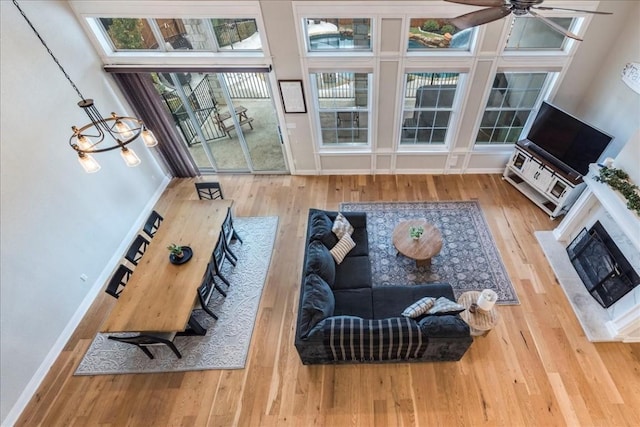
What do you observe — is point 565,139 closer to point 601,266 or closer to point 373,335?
point 601,266

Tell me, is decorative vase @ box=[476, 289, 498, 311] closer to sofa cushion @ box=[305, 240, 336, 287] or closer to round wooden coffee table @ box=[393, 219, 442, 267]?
round wooden coffee table @ box=[393, 219, 442, 267]

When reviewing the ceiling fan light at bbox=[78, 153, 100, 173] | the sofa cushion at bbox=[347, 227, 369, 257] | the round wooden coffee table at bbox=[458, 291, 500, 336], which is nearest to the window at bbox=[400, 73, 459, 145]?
the sofa cushion at bbox=[347, 227, 369, 257]

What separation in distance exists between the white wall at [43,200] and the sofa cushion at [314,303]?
10.4 ft

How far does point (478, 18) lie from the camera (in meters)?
2.26

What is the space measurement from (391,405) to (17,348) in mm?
4128

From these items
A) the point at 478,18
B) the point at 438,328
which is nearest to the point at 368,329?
the point at 438,328

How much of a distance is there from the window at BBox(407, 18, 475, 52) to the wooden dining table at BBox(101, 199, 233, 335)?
11.2 feet

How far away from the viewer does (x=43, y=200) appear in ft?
12.3

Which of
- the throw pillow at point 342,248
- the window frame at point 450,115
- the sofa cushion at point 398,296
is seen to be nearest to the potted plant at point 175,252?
the throw pillow at point 342,248

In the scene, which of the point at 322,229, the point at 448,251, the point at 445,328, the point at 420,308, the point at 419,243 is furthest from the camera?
the point at 448,251

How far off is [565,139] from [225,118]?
5276 millimetres

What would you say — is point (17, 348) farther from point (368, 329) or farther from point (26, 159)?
point (368, 329)

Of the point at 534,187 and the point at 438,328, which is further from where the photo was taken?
the point at 534,187

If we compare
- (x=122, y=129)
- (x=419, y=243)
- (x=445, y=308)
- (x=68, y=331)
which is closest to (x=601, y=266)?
(x=419, y=243)
